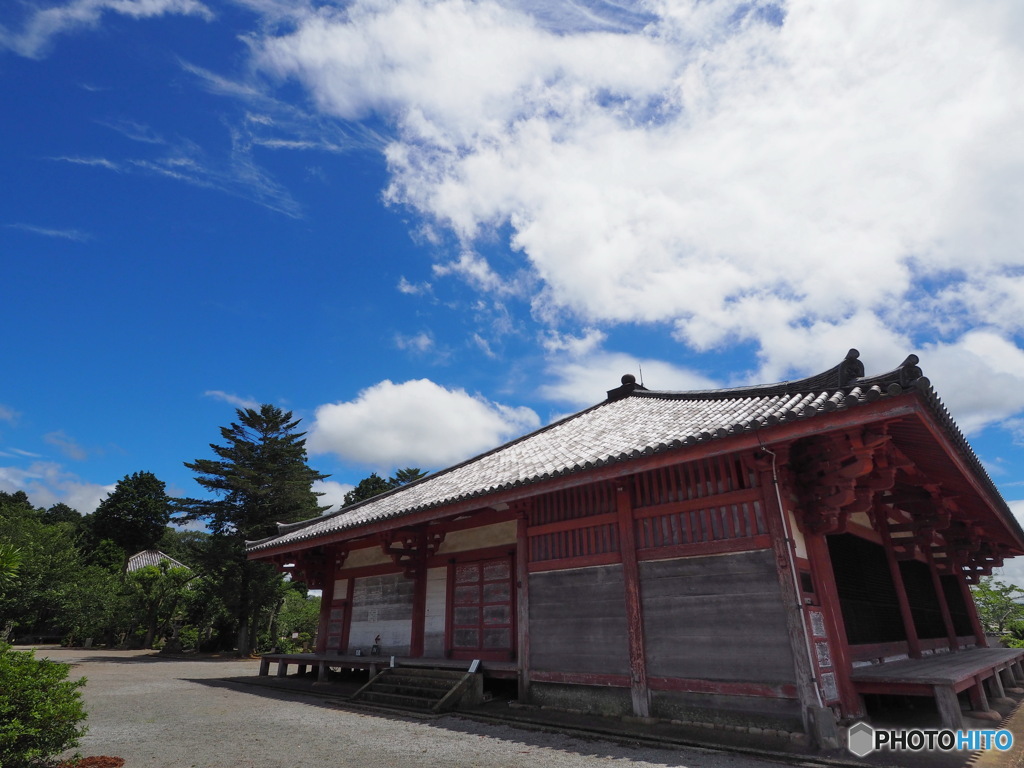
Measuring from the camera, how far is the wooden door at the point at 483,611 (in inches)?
453

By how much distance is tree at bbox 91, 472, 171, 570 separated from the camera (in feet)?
162

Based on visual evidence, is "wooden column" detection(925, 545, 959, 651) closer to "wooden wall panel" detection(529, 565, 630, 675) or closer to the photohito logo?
the photohito logo

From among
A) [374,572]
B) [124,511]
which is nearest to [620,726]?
[374,572]

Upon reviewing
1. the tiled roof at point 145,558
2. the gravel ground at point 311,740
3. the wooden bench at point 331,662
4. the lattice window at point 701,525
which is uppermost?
the tiled roof at point 145,558

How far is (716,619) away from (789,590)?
1129mm

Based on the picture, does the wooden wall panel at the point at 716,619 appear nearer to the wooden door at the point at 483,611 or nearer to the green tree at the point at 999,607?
the wooden door at the point at 483,611

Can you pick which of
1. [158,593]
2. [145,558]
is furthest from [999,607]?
[145,558]

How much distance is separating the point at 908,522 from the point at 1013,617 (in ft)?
101

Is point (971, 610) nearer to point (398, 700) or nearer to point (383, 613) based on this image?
point (398, 700)

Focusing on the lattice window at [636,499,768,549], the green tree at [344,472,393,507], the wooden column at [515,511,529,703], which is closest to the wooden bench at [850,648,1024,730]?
the lattice window at [636,499,768,549]

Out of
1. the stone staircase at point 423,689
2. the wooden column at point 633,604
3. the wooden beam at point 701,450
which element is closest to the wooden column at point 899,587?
the wooden beam at point 701,450

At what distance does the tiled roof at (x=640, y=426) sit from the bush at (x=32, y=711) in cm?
604

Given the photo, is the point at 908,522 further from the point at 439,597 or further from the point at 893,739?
the point at 439,597

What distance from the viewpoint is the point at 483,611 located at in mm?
11961
